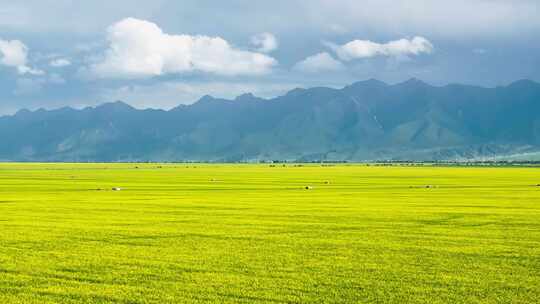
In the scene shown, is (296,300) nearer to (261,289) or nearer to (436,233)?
(261,289)

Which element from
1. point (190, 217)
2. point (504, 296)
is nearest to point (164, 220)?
point (190, 217)

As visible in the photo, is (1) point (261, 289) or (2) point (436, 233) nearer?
(1) point (261, 289)

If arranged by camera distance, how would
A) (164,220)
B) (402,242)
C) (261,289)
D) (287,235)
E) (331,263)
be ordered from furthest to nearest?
(164,220) < (287,235) < (402,242) < (331,263) < (261,289)

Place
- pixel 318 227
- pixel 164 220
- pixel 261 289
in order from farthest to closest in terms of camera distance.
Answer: pixel 164 220, pixel 318 227, pixel 261 289

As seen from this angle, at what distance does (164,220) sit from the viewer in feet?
102

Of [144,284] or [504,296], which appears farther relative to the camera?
[144,284]

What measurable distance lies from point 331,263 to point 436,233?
315 inches

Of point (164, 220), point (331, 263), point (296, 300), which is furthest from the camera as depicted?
point (164, 220)

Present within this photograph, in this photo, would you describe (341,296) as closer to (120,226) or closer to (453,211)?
(120,226)

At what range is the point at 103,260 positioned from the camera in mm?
18844

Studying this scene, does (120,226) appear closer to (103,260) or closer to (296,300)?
(103,260)

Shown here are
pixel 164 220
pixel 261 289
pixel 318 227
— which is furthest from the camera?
pixel 164 220

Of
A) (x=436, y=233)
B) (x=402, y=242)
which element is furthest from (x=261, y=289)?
(x=436, y=233)

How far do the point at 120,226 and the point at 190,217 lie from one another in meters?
4.85
